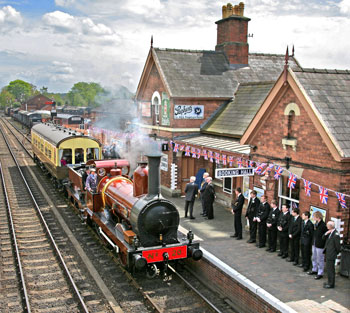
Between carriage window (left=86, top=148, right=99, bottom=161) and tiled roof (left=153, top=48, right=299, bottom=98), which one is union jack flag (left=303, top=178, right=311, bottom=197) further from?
carriage window (left=86, top=148, right=99, bottom=161)

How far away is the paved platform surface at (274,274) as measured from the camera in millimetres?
7461

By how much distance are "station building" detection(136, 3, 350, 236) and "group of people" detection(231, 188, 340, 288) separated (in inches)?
29.8

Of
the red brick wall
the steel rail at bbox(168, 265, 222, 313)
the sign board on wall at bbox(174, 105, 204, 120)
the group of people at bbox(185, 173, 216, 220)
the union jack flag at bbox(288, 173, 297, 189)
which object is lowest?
the steel rail at bbox(168, 265, 222, 313)

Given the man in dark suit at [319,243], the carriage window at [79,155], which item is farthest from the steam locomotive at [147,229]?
the carriage window at [79,155]

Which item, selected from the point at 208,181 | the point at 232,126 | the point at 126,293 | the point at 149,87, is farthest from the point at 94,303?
the point at 149,87

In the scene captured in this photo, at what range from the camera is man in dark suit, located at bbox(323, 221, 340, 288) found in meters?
7.88

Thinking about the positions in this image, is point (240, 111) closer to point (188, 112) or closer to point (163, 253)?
point (188, 112)

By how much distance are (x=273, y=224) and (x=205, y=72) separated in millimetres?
10773

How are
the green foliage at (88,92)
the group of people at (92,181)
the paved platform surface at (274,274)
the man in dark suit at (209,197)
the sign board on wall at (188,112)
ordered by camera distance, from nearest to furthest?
the paved platform surface at (274,274)
the group of people at (92,181)
the man in dark suit at (209,197)
the sign board on wall at (188,112)
the green foliage at (88,92)

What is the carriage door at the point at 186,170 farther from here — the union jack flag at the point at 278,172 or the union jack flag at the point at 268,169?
the union jack flag at the point at 278,172

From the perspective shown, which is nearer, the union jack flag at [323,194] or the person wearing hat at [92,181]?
the union jack flag at [323,194]

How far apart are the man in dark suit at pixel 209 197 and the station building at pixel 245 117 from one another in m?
0.94

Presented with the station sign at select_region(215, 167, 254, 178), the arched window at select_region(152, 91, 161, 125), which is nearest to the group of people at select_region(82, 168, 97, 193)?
the station sign at select_region(215, 167, 254, 178)

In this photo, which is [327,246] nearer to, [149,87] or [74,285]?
[74,285]
